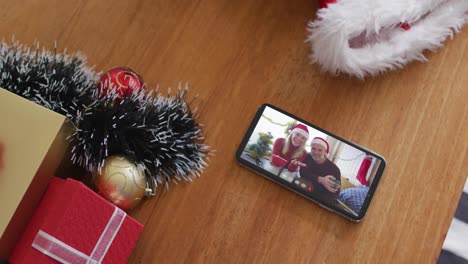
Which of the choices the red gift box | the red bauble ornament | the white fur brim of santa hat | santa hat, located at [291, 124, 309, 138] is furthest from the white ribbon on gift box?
the white fur brim of santa hat

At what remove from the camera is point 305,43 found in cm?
74

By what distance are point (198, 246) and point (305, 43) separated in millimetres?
363

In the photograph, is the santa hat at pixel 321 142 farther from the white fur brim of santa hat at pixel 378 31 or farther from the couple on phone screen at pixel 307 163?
the white fur brim of santa hat at pixel 378 31

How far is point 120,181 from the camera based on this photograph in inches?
23.7

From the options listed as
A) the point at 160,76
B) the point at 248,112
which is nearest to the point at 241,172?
the point at 248,112

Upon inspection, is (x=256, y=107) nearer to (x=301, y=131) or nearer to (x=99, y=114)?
(x=301, y=131)

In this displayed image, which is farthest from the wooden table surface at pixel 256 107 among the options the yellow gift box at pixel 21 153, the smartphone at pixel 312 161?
the yellow gift box at pixel 21 153

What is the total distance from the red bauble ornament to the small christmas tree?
0.19 metres

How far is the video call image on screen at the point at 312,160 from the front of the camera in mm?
669

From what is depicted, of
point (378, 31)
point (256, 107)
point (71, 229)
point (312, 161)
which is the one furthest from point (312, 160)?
point (71, 229)

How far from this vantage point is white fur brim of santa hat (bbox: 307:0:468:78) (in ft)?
2.24

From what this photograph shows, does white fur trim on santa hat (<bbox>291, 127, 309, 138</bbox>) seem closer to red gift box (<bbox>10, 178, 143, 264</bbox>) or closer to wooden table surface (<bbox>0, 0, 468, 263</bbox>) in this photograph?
wooden table surface (<bbox>0, 0, 468, 263</bbox>)

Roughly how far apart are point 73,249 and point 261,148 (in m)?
0.30

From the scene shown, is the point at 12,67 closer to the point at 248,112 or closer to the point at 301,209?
the point at 248,112
